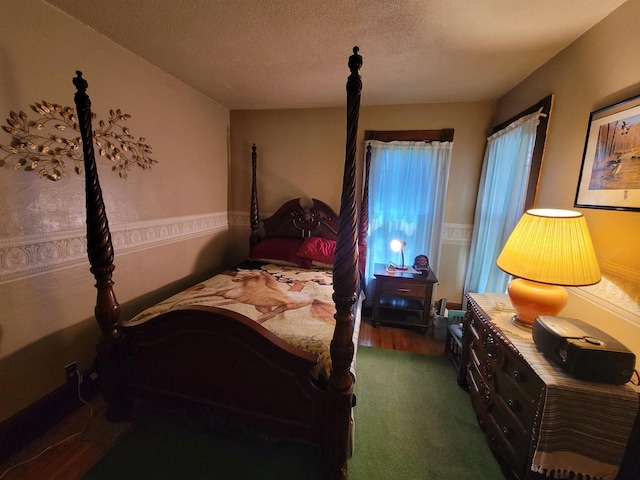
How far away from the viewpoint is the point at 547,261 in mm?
1289

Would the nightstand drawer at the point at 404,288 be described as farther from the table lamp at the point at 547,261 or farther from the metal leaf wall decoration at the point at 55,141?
the metal leaf wall decoration at the point at 55,141

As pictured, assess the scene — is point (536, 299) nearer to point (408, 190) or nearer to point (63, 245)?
point (408, 190)

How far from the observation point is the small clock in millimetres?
2761

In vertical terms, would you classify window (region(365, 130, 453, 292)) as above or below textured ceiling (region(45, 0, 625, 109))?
below

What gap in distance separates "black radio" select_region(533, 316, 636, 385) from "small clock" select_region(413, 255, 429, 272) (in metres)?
1.63

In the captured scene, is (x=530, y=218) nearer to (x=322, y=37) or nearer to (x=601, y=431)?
(x=601, y=431)

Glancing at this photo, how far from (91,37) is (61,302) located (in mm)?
1719

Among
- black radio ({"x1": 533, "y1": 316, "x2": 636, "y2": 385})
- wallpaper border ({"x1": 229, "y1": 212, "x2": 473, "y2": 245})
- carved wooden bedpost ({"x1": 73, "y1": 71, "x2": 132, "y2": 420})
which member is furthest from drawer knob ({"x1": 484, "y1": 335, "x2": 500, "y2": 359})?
carved wooden bedpost ({"x1": 73, "y1": 71, "x2": 132, "y2": 420})

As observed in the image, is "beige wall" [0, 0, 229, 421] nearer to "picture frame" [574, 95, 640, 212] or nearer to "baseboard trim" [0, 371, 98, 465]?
"baseboard trim" [0, 371, 98, 465]

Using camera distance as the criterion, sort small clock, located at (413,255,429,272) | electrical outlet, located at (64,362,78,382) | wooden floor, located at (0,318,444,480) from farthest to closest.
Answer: small clock, located at (413,255,429,272) → electrical outlet, located at (64,362,78,382) → wooden floor, located at (0,318,444,480)

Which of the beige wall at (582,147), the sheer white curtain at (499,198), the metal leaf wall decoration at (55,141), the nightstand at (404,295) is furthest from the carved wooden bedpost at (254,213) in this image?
the beige wall at (582,147)

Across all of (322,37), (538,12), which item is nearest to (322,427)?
(322,37)

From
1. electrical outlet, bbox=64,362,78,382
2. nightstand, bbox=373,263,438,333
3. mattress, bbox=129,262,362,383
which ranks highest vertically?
mattress, bbox=129,262,362,383

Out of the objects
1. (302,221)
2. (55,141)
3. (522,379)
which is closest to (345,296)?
(522,379)
